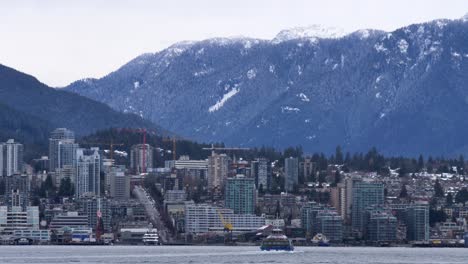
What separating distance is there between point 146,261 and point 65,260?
858 cm

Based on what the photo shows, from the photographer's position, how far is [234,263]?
623ft

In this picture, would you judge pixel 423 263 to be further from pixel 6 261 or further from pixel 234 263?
pixel 6 261

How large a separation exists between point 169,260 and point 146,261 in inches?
158

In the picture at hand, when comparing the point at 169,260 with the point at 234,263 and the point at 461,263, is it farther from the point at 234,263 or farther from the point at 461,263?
the point at 461,263

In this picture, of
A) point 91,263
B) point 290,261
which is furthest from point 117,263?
point 290,261

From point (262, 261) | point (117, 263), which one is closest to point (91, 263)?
point (117, 263)

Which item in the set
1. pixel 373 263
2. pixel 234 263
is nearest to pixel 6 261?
pixel 234 263

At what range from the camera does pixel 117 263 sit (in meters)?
189

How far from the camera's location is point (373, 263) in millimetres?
194875

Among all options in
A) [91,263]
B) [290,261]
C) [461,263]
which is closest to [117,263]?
[91,263]

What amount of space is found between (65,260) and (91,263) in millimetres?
9717

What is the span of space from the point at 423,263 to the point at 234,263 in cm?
1939

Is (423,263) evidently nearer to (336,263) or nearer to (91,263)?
(336,263)

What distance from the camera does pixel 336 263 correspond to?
193m
